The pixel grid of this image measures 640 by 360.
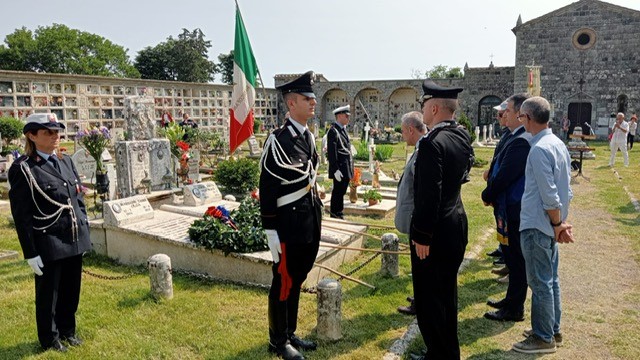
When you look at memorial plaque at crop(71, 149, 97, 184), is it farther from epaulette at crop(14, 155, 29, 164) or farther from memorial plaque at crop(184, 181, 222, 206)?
epaulette at crop(14, 155, 29, 164)

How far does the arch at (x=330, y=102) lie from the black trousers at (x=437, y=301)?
1263 inches

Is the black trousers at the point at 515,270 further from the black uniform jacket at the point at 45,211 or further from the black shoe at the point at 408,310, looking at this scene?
the black uniform jacket at the point at 45,211

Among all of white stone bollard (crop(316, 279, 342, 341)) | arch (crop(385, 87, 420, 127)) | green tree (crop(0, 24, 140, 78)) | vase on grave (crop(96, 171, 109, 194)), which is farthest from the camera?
green tree (crop(0, 24, 140, 78))

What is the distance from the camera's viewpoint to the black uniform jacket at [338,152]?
300 inches

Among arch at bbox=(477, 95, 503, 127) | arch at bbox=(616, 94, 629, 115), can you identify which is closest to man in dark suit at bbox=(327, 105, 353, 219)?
arch at bbox=(616, 94, 629, 115)

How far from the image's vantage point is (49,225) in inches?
139

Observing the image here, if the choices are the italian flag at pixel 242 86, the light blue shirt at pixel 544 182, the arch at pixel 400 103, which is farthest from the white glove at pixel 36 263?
the arch at pixel 400 103

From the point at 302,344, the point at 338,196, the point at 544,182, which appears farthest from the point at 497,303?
the point at 338,196

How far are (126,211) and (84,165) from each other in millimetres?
5321

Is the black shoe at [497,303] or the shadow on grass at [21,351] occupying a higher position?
the black shoe at [497,303]

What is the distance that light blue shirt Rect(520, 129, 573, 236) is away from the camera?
3373 millimetres

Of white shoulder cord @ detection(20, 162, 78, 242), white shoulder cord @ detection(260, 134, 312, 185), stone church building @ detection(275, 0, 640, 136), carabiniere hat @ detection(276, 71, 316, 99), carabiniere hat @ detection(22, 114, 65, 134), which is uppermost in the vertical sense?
stone church building @ detection(275, 0, 640, 136)

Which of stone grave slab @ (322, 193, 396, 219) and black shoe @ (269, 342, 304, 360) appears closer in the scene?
black shoe @ (269, 342, 304, 360)

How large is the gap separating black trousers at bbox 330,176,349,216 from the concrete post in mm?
2449
